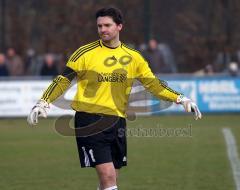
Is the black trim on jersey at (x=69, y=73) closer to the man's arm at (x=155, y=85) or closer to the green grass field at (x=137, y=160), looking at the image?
the man's arm at (x=155, y=85)

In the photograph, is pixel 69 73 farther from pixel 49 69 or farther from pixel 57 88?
pixel 49 69

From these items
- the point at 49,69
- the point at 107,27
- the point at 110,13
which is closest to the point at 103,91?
the point at 107,27

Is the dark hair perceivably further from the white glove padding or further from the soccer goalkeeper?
the white glove padding

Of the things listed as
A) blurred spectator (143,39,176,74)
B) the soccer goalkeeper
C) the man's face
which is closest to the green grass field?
the soccer goalkeeper

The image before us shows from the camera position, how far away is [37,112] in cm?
775

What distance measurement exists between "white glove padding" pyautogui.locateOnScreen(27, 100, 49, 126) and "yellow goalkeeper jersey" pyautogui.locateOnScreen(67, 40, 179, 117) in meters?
0.36

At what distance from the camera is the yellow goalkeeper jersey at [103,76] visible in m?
7.98

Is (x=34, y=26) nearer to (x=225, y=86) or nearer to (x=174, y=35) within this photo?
(x=174, y=35)

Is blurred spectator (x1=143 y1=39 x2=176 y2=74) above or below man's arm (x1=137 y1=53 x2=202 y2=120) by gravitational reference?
above

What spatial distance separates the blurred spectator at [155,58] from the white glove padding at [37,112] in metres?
15.6

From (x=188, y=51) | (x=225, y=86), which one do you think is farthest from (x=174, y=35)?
(x=225, y=86)

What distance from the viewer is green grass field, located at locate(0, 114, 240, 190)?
10.9m

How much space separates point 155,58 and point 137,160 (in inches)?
418

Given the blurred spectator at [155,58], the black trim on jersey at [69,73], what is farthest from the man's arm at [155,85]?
the blurred spectator at [155,58]
